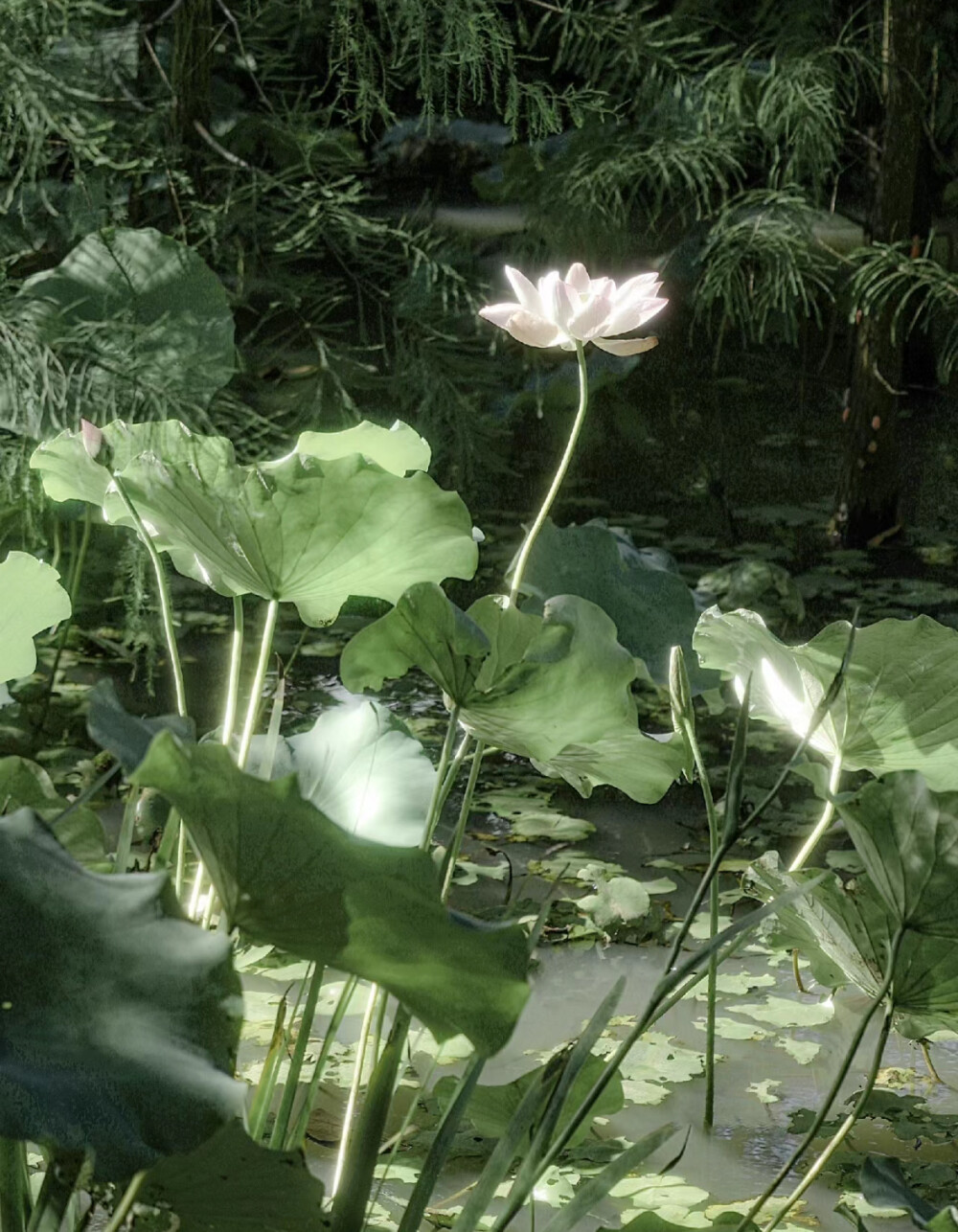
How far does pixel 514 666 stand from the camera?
85 centimetres

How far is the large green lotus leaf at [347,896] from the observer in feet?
1.90

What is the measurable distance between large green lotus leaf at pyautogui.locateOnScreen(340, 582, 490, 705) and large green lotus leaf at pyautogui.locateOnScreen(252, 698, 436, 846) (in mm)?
25

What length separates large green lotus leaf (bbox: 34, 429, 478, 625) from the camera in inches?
33.3

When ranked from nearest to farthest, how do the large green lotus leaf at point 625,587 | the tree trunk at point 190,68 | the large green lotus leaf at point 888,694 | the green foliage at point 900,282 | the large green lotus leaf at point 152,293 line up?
the large green lotus leaf at point 888,694 → the large green lotus leaf at point 625,587 → the large green lotus leaf at point 152,293 → the tree trunk at point 190,68 → the green foliage at point 900,282

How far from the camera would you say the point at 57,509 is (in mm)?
2365

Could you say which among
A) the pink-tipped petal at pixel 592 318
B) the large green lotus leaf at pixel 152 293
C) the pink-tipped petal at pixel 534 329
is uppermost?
the large green lotus leaf at pixel 152 293

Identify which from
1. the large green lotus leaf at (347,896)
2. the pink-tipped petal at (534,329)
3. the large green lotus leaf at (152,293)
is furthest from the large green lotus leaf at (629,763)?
the large green lotus leaf at (152,293)

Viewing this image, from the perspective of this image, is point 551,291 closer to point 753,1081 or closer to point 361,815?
point 361,815

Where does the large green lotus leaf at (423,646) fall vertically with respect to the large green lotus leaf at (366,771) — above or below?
above

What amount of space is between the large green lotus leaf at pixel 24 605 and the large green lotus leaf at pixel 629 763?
30cm

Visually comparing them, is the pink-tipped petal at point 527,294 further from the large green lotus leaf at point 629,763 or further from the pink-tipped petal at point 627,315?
the large green lotus leaf at point 629,763

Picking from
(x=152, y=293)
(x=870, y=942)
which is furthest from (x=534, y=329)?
(x=152, y=293)

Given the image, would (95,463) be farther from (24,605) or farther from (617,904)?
(617,904)

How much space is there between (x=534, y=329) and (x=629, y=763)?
10.7 inches
